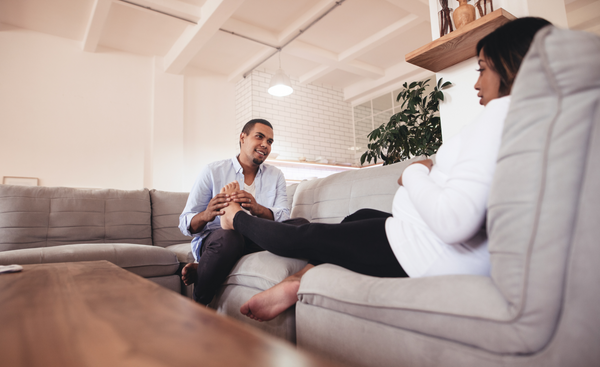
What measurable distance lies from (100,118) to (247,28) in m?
2.46

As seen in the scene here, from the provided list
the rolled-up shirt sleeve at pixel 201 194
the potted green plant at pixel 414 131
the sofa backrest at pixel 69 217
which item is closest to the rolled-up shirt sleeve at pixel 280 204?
the rolled-up shirt sleeve at pixel 201 194

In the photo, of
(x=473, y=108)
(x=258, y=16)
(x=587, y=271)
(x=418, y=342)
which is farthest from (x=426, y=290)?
(x=258, y=16)

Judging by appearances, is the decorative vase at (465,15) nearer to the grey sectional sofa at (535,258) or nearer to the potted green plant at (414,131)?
the potted green plant at (414,131)

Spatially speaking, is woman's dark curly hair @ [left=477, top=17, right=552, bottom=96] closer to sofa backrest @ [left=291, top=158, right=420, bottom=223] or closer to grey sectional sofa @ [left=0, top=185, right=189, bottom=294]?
sofa backrest @ [left=291, top=158, right=420, bottom=223]

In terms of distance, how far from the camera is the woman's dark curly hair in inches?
36.5

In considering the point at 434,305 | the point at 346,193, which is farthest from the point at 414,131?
the point at 434,305

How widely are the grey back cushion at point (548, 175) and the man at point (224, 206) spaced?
1287 millimetres

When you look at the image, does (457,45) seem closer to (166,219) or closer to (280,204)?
(280,204)

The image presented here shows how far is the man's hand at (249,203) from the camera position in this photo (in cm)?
179

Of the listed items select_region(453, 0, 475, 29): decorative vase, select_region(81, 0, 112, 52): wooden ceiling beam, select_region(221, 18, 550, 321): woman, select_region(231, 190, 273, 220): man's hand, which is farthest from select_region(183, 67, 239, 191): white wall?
select_region(221, 18, 550, 321): woman

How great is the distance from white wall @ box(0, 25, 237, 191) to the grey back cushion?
5346 millimetres

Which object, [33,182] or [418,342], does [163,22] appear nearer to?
[33,182]

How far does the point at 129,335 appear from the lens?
0.43 metres

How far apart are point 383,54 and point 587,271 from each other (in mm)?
5946
